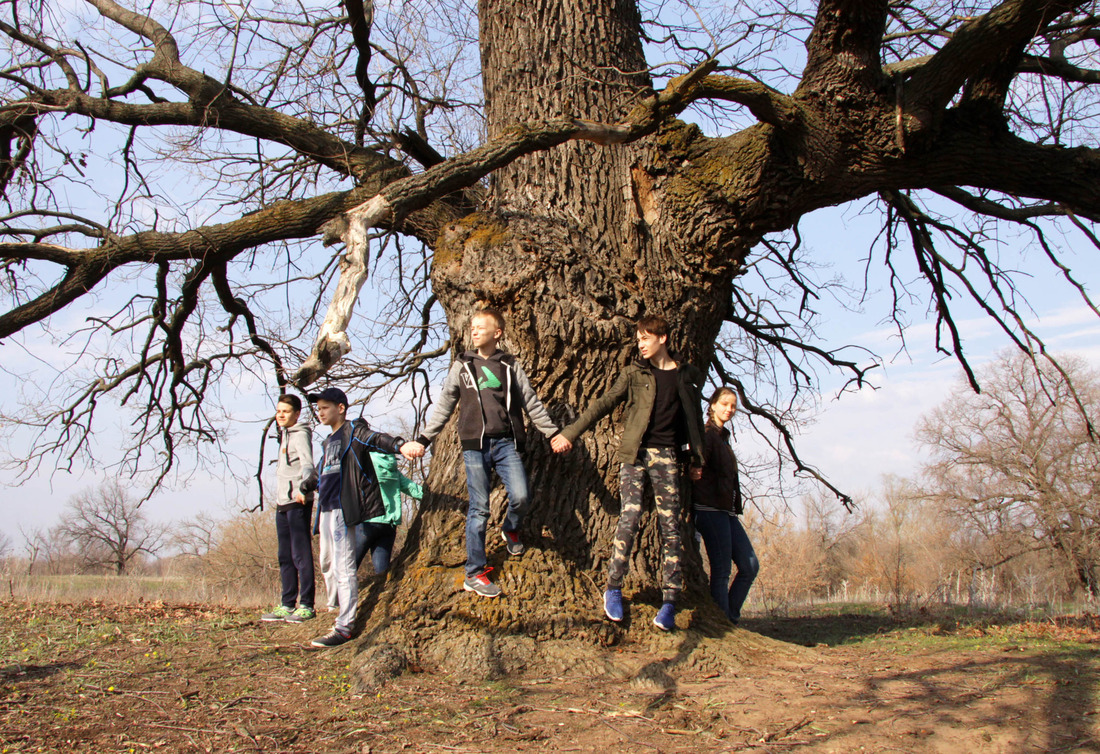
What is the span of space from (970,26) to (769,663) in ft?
12.7

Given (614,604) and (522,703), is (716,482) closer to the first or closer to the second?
(614,604)

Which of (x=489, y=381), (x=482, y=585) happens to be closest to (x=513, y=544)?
(x=482, y=585)

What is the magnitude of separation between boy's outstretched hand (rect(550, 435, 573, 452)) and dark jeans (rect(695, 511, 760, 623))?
1.43 meters

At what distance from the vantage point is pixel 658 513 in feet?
14.4

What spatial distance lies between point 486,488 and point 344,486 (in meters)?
1.03

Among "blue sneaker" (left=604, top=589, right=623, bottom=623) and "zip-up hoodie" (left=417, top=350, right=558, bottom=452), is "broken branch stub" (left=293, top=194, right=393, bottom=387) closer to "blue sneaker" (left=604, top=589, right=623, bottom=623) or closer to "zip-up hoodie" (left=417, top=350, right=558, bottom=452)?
"zip-up hoodie" (left=417, top=350, right=558, bottom=452)

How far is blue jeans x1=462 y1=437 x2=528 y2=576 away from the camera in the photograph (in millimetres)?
4098

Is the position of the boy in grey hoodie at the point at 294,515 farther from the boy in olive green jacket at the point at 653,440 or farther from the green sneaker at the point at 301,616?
the boy in olive green jacket at the point at 653,440

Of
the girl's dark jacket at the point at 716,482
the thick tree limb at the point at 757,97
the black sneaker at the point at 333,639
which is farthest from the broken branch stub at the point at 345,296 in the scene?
the girl's dark jacket at the point at 716,482

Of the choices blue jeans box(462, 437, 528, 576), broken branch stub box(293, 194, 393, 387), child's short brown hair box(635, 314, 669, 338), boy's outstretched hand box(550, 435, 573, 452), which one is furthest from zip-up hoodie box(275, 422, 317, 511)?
child's short brown hair box(635, 314, 669, 338)

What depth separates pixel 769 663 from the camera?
410 cm

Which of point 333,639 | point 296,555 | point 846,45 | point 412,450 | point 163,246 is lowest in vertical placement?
point 333,639

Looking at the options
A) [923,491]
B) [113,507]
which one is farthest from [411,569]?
[113,507]

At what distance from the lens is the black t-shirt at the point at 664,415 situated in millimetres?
4438
